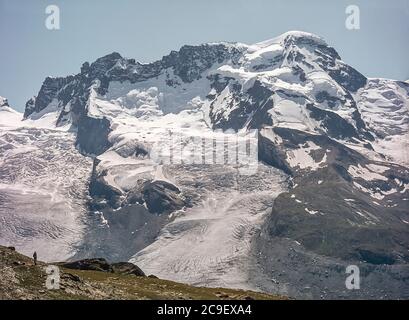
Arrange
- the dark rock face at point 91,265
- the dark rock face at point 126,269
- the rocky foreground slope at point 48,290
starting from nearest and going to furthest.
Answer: the rocky foreground slope at point 48,290
the dark rock face at point 91,265
the dark rock face at point 126,269

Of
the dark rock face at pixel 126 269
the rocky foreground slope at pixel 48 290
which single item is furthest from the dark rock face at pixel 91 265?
the rocky foreground slope at pixel 48 290

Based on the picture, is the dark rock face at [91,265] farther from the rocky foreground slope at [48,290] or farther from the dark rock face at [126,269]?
the rocky foreground slope at [48,290]

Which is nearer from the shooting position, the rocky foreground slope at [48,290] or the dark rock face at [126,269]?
the rocky foreground slope at [48,290]

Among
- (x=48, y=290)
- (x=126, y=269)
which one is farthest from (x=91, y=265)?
(x=48, y=290)

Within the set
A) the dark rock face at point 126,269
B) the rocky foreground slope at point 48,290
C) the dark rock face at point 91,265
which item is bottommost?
the dark rock face at point 126,269

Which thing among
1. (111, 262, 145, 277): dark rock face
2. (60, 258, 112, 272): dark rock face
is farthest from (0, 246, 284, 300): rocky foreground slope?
(111, 262, 145, 277): dark rock face

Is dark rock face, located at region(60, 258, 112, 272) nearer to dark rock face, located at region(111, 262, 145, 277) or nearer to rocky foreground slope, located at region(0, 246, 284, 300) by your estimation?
dark rock face, located at region(111, 262, 145, 277)

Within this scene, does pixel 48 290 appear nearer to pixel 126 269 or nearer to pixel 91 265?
pixel 91 265
